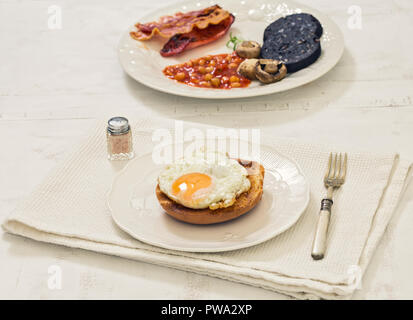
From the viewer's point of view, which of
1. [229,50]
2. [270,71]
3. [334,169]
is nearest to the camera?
[334,169]

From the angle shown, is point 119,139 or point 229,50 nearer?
point 119,139

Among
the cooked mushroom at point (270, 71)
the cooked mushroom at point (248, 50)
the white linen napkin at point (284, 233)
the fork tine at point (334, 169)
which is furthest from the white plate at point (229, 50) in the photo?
the fork tine at point (334, 169)

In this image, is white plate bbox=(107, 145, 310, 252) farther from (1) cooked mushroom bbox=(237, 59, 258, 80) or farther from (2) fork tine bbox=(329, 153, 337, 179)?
(1) cooked mushroom bbox=(237, 59, 258, 80)

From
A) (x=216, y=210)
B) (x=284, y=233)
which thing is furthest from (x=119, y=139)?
(x=284, y=233)

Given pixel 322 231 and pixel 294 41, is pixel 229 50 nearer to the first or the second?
pixel 294 41

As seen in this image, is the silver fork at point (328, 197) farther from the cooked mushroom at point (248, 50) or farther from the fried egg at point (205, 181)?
the cooked mushroom at point (248, 50)

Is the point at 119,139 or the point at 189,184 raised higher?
the point at 189,184
